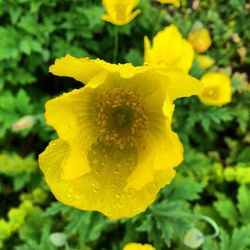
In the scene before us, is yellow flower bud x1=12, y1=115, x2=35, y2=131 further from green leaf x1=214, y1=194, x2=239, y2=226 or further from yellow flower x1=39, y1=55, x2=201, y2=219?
green leaf x1=214, y1=194, x2=239, y2=226

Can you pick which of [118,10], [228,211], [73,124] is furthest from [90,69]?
[228,211]

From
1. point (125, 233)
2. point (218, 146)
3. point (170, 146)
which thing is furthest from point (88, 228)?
point (218, 146)

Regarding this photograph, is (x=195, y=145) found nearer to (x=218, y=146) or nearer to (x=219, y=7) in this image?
(x=218, y=146)

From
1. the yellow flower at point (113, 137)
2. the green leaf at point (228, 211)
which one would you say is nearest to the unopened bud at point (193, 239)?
the green leaf at point (228, 211)

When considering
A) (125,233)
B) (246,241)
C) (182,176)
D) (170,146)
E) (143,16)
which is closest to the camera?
(170,146)

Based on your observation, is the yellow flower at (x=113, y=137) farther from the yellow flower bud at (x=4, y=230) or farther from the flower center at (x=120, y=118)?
the yellow flower bud at (x=4, y=230)

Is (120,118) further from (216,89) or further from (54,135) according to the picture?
(216,89)

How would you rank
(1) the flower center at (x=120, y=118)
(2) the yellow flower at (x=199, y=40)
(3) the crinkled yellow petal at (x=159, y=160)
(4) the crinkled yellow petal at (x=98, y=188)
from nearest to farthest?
(3) the crinkled yellow petal at (x=159, y=160)
(4) the crinkled yellow petal at (x=98, y=188)
(1) the flower center at (x=120, y=118)
(2) the yellow flower at (x=199, y=40)

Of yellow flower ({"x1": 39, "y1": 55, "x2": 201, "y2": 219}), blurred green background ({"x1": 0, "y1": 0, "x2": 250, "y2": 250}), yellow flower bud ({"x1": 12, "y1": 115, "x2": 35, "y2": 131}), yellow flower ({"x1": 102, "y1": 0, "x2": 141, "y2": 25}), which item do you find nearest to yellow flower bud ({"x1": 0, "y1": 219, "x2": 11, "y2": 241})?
blurred green background ({"x1": 0, "y1": 0, "x2": 250, "y2": 250})
